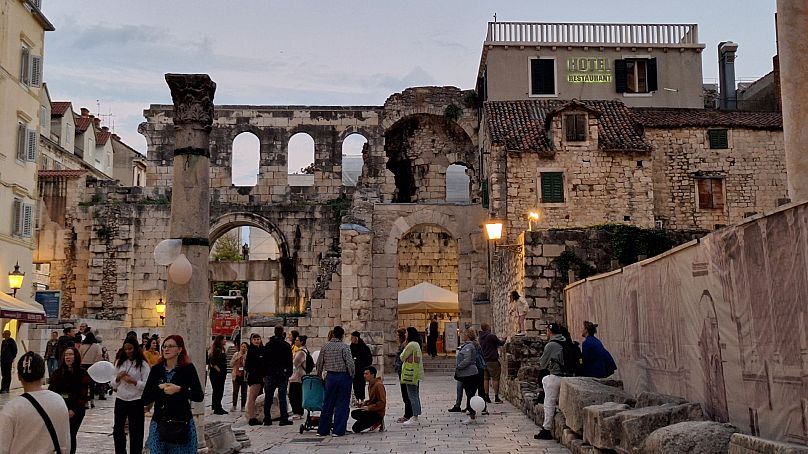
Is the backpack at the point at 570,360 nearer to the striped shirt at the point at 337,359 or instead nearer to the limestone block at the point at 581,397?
the limestone block at the point at 581,397

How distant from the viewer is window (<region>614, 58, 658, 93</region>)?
28453 millimetres

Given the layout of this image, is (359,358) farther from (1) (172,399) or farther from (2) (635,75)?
(2) (635,75)

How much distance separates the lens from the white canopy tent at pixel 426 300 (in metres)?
28.2

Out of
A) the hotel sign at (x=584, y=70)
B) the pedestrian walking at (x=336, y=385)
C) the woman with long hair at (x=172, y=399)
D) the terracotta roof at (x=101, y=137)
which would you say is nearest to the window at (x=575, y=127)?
the hotel sign at (x=584, y=70)

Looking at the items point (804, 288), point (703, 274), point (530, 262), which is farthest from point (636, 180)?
point (804, 288)

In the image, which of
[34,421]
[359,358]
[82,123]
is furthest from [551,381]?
[82,123]

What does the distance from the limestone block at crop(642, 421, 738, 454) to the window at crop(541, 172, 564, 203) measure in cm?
1898

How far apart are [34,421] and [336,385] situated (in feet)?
23.4

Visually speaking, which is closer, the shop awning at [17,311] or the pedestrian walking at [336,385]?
the pedestrian walking at [336,385]

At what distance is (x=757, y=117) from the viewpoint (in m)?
27.1

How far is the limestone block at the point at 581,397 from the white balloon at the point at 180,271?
4591 mm

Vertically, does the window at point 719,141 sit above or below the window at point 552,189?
above

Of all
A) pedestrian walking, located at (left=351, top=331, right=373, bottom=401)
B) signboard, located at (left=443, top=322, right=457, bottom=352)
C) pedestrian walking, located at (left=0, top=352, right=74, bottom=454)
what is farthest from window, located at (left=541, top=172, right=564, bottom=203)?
pedestrian walking, located at (left=0, top=352, right=74, bottom=454)

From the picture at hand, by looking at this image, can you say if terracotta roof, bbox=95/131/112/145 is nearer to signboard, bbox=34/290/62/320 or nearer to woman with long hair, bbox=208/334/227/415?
signboard, bbox=34/290/62/320
